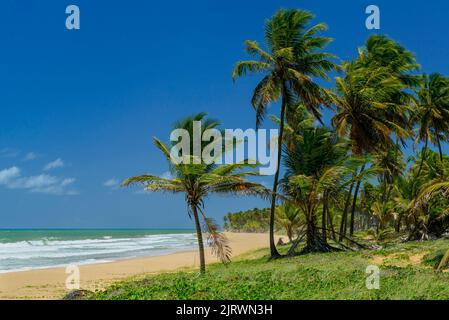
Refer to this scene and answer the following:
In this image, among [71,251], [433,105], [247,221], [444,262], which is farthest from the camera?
[247,221]

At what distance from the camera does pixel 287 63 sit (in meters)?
20.9

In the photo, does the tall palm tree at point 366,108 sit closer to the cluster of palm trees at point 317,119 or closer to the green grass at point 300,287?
the cluster of palm trees at point 317,119

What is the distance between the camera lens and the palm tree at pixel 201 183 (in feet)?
51.2

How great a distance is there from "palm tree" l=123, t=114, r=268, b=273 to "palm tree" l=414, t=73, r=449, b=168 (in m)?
18.2

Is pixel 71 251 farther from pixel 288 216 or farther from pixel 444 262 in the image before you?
pixel 444 262

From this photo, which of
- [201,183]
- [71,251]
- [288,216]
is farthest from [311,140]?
[71,251]

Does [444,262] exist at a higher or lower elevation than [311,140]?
lower

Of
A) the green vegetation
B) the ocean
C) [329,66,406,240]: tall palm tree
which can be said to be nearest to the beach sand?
the ocean

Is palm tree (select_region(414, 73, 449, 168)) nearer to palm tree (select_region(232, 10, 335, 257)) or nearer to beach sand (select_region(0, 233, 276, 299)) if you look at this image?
palm tree (select_region(232, 10, 335, 257))

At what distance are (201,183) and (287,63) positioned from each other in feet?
26.7

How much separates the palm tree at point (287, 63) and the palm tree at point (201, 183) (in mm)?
4546

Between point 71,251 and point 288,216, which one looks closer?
point 288,216

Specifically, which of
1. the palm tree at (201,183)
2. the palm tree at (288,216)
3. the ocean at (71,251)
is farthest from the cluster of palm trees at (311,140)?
the ocean at (71,251)

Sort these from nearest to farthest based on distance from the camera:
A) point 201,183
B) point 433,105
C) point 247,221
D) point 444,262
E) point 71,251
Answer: point 444,262 → point 201,183 → point 433,105 → point 71,251 → point 247,221
